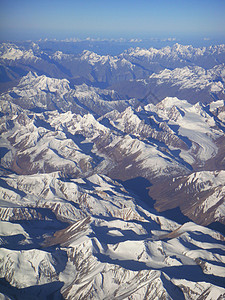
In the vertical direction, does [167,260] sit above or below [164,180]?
above

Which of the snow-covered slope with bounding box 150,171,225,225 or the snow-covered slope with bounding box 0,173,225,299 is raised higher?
the snow-covered slope with bounding box 0,173,225,299

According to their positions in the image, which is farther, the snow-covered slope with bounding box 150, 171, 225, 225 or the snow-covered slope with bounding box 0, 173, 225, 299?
the snow-covered slope with bounding box 150, 171, 225, 225

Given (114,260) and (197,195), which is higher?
(114,260)

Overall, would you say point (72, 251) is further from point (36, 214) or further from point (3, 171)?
point (3, 171)

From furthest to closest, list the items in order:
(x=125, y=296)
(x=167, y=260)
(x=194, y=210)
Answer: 1. (x=194, y=210)
2. (x=167, y=260)
3. (x=125, y=296)

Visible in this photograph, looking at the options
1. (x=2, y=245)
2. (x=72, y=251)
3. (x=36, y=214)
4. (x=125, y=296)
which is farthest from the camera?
(x=36, y=214)

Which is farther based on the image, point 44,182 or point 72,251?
point 44,182

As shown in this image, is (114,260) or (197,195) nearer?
(114,260)

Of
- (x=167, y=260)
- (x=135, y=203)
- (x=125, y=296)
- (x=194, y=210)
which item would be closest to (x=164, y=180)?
(x=194, y=210)
